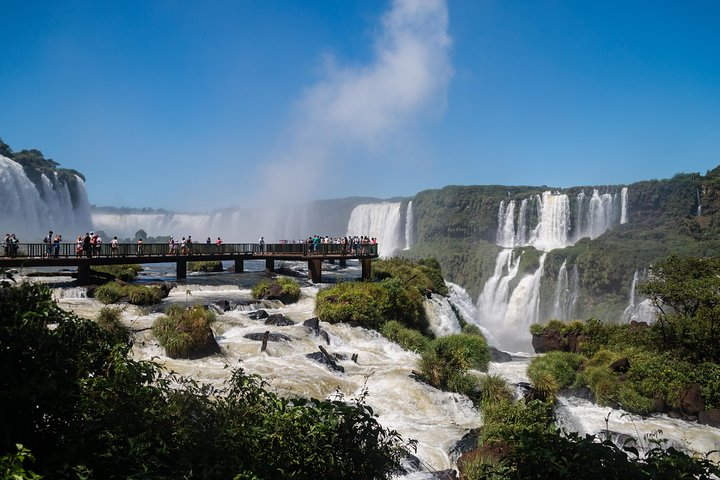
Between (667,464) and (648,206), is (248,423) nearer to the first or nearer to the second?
(667,464)

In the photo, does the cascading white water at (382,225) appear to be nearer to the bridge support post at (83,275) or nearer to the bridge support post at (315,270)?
the bridge support post at (315,270)

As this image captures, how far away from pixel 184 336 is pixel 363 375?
18.1 feet

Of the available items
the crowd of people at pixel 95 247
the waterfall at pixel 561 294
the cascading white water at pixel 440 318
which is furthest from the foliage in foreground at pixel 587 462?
the waterfall at pixel 561 294

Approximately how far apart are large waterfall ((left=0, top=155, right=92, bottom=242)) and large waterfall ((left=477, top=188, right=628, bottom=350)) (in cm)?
5228

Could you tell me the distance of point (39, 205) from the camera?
6291cm

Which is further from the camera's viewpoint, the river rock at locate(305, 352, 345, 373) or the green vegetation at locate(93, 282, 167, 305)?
the green vegetation at locate(93, 282, 167, 305)

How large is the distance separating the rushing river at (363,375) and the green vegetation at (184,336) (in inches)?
13.7

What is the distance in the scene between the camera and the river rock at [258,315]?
20.3 m

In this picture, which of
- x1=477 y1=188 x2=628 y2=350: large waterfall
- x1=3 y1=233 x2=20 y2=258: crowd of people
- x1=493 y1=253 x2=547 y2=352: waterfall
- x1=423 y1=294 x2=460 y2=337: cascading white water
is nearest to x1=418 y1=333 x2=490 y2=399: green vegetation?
x1=423 y1=294 x2=460 y2=337: cascading white water

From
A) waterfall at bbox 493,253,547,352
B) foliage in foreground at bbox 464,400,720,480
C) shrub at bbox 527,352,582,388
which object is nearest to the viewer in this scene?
foliage in foreground at bbox 464,400,720,480

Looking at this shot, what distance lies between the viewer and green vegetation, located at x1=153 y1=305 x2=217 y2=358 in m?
15.1

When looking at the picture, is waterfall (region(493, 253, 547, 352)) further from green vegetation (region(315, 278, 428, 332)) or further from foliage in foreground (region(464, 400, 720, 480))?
foliage in foreground (region(464, 400, 720, 480))

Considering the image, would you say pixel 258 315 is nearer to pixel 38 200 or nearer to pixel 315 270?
pixel 315 270

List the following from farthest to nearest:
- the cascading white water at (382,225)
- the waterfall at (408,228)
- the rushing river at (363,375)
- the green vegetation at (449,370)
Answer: the waterfall at (408,228) < the cascading white water at (382,225) < the green vegetation at (449,370) < the rushing river at (363,375)
